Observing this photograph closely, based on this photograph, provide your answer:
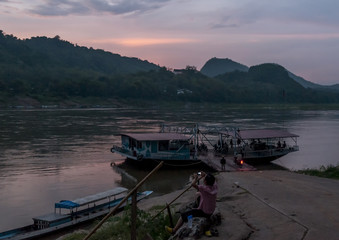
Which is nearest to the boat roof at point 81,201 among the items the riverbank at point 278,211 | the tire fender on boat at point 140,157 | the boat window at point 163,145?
the riverbank at point 278,211

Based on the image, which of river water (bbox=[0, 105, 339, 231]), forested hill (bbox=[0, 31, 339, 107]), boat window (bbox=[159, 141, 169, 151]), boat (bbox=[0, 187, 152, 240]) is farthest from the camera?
forested hill (bbox=[0, 31, 339, 107])

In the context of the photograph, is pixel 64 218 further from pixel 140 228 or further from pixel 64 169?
pixel 64 169

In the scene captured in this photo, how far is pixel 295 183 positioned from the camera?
50.8 ft

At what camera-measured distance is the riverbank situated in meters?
8.74

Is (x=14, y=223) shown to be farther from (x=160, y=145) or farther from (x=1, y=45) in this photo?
(x=1, y=45)

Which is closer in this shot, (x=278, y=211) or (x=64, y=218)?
(x=278, y=211)

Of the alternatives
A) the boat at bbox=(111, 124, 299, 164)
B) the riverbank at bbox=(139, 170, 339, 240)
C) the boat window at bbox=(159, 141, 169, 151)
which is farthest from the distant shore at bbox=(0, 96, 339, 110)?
the riverbank at bbox=(139, 170, 339, 240)

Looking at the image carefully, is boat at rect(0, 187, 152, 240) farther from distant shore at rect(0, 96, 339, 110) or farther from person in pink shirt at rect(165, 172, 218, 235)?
distant shore at rect(0, 96, 339, 110)

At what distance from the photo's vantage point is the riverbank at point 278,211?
8.74 metres

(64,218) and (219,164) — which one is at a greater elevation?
(219,164)

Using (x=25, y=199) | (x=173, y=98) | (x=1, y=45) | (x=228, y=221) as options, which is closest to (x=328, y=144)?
(x=25, y=199)

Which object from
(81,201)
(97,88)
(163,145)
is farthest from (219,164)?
(97,88)

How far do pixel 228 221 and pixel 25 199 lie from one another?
532 inches

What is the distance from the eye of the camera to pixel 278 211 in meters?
10.3
